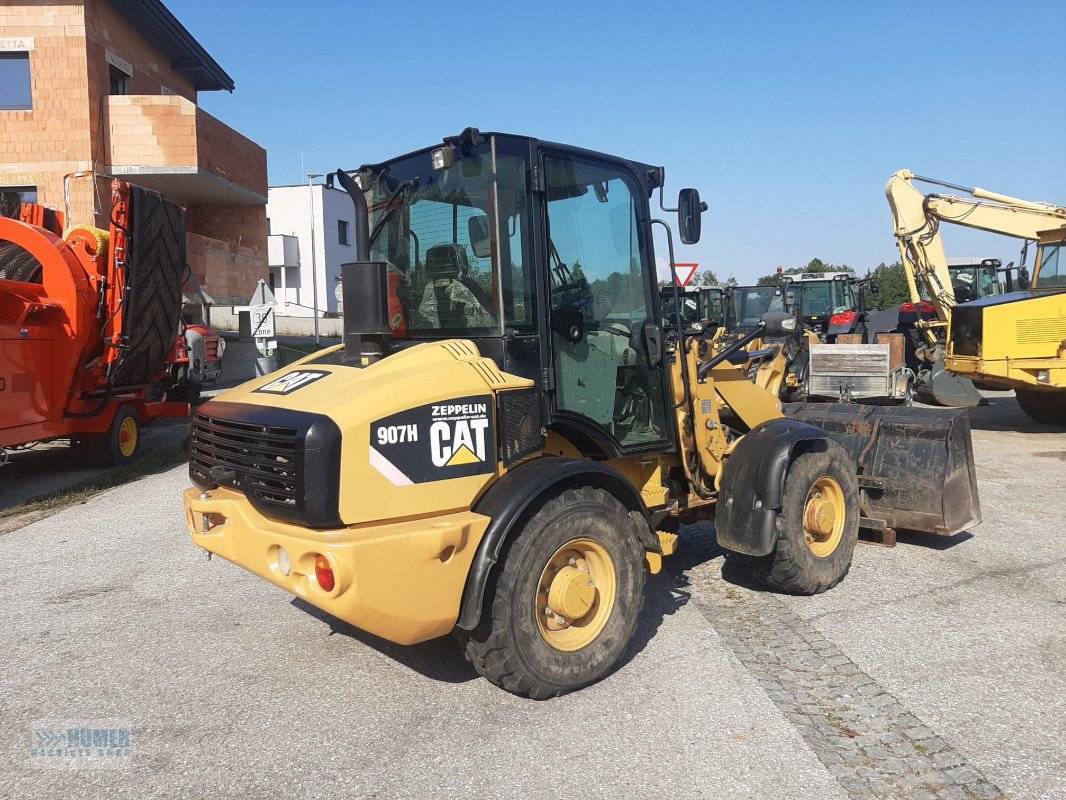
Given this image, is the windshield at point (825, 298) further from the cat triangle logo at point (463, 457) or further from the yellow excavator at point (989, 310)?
the cat triangle logo at point (463, 457)

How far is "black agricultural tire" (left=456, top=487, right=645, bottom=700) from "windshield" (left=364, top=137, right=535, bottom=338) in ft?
2.93

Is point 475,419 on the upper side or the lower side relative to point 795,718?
upper

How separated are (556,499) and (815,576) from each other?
2.12 meters

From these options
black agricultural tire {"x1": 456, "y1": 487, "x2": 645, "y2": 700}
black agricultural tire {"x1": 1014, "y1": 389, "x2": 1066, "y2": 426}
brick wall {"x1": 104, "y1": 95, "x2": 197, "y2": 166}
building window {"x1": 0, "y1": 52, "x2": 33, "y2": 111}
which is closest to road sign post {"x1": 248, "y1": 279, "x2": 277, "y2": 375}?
brick wall {"x1": 104, "y1": 95, "x2": 197, "y2": 166}

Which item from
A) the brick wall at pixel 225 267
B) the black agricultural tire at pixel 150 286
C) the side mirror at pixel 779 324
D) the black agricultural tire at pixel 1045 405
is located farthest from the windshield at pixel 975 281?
the brick wall at pixel 225 267

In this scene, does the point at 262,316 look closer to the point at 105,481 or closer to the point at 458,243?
the point at 105,481

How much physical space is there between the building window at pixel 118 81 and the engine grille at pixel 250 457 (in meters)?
17.4

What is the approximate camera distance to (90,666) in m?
4.09

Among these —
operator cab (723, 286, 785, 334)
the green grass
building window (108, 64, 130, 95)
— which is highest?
building window (108, 64, 130, 95)

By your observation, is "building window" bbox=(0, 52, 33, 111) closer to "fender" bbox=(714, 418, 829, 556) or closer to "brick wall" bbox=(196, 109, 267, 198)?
"brick wall" bbox=(196, 109, 267, 198)

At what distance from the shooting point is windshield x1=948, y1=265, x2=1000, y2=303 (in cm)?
1739

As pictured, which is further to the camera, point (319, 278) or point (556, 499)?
point (319, 278)

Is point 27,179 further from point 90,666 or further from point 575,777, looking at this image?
point 575,777

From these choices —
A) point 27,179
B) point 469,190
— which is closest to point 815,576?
point 469,190
